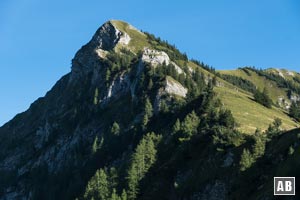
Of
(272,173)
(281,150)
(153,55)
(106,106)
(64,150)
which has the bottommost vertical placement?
(272,173)

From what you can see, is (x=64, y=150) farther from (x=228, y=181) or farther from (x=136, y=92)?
(x=228, y=181)

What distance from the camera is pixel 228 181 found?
85.6 m

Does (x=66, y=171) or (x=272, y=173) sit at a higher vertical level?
(x=66, y=171)

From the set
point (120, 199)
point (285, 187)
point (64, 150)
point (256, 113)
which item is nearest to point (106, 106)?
point (64, 150)

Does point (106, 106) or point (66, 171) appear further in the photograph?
point (106, 106)

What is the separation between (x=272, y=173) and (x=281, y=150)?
23.2ft

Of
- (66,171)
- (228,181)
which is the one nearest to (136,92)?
(66,171)

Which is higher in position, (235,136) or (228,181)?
(235,136)

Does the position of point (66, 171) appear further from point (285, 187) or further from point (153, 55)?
point (285, 187)


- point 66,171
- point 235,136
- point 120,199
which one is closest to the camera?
point 235,136

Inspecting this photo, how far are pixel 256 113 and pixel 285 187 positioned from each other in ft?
311

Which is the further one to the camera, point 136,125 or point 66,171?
point 66,171

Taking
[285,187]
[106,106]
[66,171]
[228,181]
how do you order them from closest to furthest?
[285,187], [228,181], [66,171], [106,106]

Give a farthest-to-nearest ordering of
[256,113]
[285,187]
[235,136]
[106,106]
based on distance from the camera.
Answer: [106,106] → [256,113] → [235,136] → [285,187]
